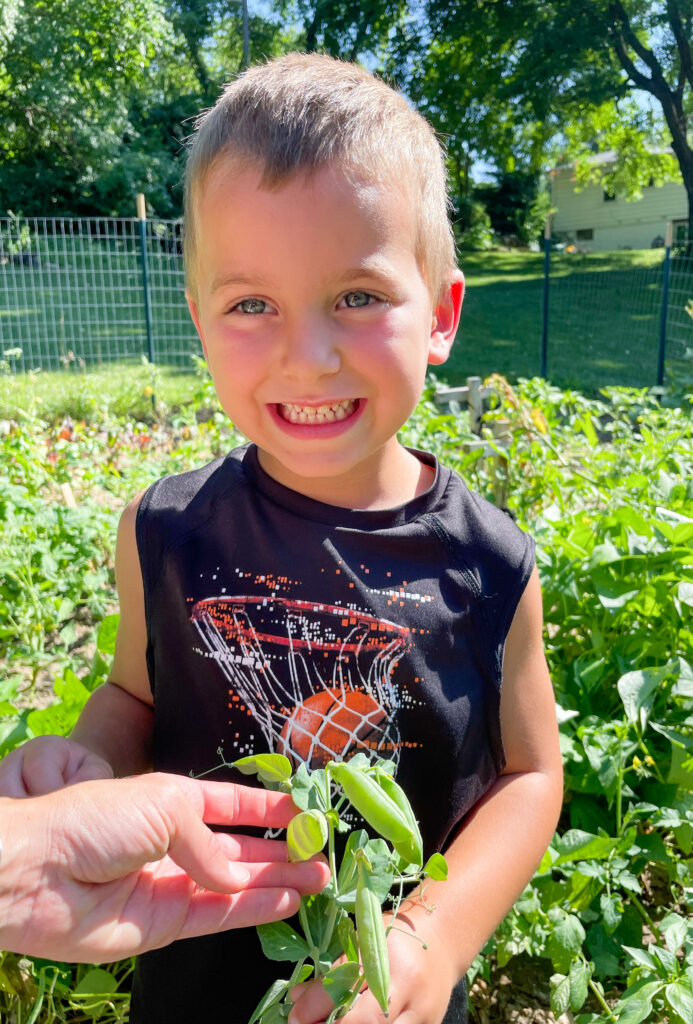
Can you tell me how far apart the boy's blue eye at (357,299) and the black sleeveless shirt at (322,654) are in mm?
310

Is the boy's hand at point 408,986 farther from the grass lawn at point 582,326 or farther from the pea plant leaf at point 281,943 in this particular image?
the grass lawn at point 582,326

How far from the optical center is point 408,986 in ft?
3.32

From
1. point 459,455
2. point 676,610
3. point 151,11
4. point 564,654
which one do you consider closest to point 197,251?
point 676,610

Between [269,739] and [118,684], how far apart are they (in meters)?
0.31

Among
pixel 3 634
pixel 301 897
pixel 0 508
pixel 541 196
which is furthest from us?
pixel 541 196

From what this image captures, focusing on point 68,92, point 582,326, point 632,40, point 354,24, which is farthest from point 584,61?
point 68,92

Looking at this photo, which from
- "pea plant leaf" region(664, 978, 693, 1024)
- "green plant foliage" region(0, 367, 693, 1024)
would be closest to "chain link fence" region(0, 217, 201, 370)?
"green plant foliage" region(0, 367, 693, 1024)

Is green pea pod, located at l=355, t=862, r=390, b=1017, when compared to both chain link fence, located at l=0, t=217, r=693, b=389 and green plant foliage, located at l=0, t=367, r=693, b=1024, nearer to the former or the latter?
green plant foliage, located at l=0, t=367, r=693, b=1024

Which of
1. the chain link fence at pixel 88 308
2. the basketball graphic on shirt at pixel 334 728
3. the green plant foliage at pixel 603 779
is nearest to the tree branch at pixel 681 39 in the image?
the chain link fence at pixel 88 308

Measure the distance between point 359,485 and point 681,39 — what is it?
2365 cm

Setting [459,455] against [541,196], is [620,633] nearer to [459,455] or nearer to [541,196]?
[459,455]

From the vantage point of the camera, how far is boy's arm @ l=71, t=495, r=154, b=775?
131cm

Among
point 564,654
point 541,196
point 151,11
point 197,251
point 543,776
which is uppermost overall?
point 151,11

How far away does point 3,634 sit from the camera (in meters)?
2.71
